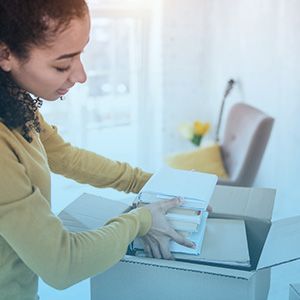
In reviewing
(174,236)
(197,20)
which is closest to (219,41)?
(197,20)

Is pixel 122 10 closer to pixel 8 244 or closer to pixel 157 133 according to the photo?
pixel 157 133

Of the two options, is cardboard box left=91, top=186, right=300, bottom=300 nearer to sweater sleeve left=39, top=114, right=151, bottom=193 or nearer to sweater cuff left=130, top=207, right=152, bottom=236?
sweater cuff left=130, top=207, right=152, bottom=236

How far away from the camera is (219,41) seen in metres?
3.20

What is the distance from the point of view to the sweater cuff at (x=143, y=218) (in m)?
1.02

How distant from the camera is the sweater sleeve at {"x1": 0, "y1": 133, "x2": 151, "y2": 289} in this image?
826 mm

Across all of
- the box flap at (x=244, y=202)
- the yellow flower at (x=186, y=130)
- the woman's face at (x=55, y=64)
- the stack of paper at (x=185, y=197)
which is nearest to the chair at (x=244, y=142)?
the yellow flower at (x=186, y=130)

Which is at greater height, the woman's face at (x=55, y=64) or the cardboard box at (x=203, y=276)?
the woman's face at (x=55, y=64)

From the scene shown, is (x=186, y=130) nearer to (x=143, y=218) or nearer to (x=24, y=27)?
(x=143, y=218)

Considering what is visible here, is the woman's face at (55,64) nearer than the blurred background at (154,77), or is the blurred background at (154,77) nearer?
the woman's face at (55,64)

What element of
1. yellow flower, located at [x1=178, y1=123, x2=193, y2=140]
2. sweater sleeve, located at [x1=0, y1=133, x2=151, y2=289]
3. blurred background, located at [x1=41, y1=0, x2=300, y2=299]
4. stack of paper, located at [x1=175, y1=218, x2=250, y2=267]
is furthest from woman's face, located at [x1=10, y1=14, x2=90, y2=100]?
yellow flower, located at [x1=178, y1=123, x2=193, y2=140]

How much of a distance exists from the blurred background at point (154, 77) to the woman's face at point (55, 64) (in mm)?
1970

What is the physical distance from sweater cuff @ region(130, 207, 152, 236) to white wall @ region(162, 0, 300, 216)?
1.50 m

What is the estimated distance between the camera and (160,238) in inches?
41.2

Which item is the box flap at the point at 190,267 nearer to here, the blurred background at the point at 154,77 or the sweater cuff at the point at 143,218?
the sweater cuff at the point at 143,218
